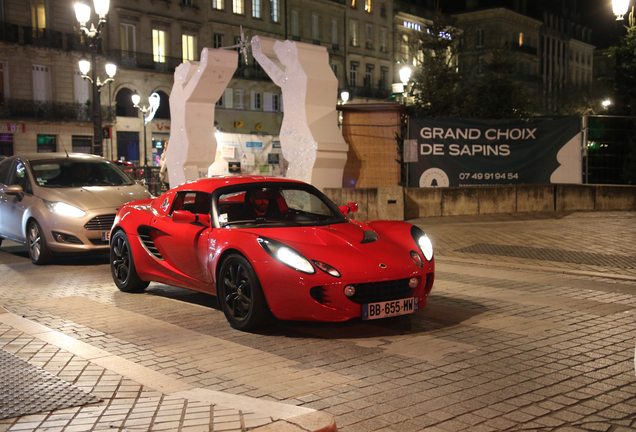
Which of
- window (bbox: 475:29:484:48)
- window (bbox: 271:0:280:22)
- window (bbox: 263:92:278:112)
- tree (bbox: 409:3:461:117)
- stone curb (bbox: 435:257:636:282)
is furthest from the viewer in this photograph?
window (bbox: 475:29:484:48)

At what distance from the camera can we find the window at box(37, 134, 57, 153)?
44.8 meters

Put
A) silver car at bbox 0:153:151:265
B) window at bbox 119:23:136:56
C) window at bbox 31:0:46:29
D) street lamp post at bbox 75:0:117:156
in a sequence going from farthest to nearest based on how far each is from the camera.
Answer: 1. window at bbox 119:23:136:56
2. window at bbox 31:0:46:29
3. street lamp post at bbox 75:0:117:156
4. silver car at bbox 0:153:151:265

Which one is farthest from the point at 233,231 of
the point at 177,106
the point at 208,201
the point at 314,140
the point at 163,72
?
the point at 163,72

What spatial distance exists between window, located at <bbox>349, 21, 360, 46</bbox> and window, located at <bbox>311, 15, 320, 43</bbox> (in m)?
4.89

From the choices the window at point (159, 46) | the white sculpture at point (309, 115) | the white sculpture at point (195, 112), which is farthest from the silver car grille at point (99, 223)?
the window at point (159, 46)

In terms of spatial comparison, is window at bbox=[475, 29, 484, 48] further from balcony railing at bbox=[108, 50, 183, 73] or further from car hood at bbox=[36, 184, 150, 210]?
car hood at bbox=[36, 184, 150, 210]

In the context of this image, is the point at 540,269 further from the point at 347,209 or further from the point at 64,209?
the point at 64,209

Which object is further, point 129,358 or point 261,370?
point 129,358

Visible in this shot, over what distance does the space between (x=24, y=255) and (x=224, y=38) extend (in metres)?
46.6

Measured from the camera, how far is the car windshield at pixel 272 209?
23.2 feet

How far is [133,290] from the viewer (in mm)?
8516

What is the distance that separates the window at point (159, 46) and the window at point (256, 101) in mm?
9074

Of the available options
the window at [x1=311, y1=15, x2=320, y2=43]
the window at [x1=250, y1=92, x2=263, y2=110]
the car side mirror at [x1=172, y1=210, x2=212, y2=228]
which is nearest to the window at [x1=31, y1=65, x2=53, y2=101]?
the window at [x1=250, y1=92, x2=263, y2=110]

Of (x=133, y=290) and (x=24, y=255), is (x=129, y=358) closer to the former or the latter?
(x=133, y=290)
